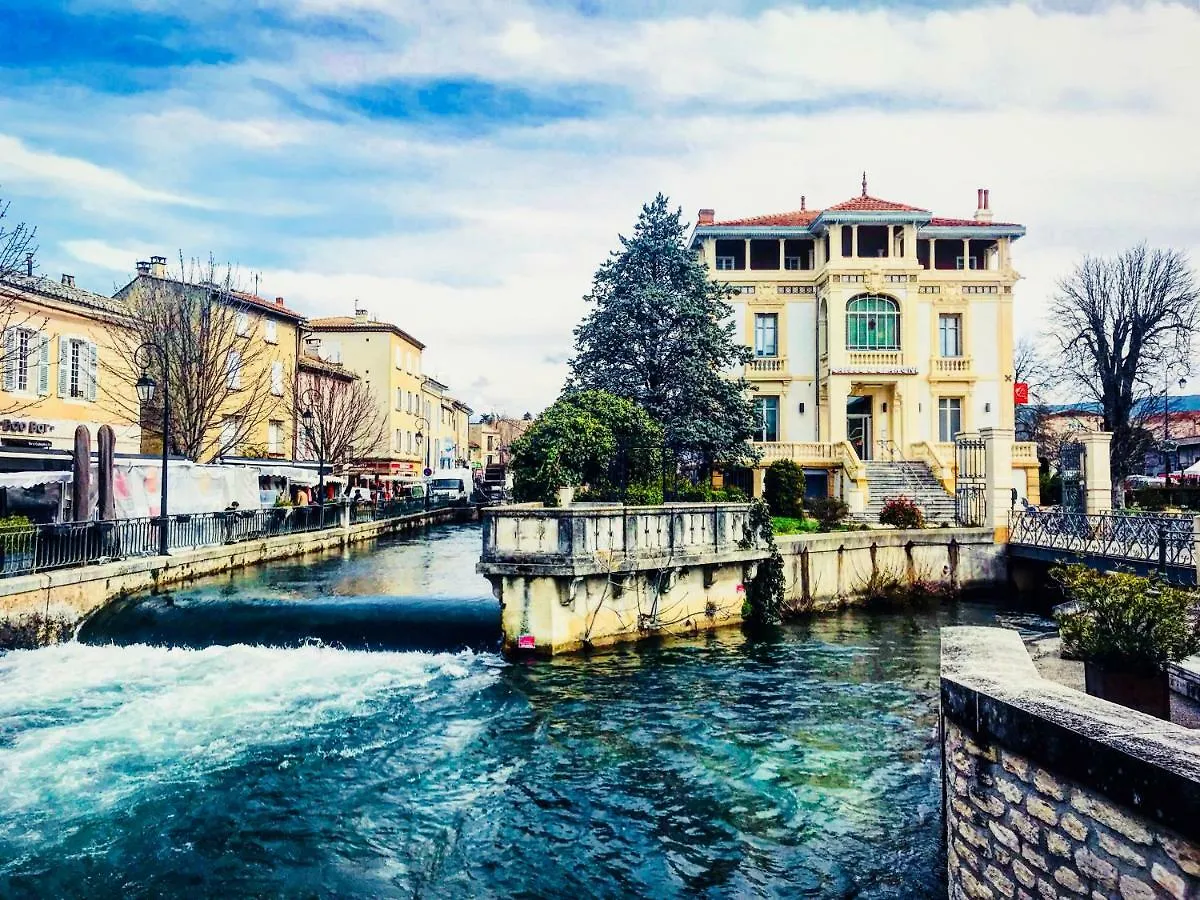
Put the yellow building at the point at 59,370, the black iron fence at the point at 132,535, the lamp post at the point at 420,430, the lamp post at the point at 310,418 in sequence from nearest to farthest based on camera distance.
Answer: the black iron fence at the point at 132,535, the yellow building at the point at 59,370, the lamp post at the point at 310,418, the lamp post at the point at 420,430

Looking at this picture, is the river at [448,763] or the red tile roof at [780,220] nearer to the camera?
the river at [448,763]

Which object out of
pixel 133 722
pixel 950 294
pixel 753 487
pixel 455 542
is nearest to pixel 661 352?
pixel 753 487

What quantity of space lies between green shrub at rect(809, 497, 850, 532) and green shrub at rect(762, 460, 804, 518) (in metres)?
0.50

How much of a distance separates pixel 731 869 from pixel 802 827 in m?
1.03

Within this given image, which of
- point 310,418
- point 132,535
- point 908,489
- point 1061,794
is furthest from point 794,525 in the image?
point 310,418

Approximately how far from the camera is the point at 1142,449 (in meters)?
37.3

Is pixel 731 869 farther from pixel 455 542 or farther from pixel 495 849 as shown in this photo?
pixel 455 542

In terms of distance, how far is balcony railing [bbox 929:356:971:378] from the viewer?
3559cm

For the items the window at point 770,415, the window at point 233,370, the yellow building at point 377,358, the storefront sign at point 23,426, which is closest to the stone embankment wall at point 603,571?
the storefront sign at point 23,426

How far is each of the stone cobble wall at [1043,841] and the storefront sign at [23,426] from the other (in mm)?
27160

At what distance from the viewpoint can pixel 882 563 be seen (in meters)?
21.1

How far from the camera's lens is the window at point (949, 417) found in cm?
3569

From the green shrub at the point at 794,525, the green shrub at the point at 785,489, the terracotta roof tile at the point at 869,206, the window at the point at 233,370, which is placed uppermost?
the terracotta roof tile at the point at 869,206

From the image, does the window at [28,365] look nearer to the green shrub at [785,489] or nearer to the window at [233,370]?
the window at [233,370]
